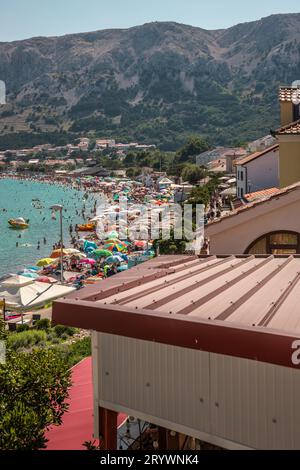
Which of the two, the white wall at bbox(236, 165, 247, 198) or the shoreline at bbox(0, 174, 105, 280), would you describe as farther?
the shoreline at bbox(0, 174, 105, 280)

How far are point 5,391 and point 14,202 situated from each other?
98.1 meters

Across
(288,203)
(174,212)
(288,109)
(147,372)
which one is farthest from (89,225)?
(147,372)

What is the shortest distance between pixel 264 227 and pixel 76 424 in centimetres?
409

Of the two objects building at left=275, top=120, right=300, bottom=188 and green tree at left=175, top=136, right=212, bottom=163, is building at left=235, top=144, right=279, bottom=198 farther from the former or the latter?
green tree at left=175, top=136, right=212, bottom=163

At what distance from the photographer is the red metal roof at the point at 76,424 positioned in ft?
20.1

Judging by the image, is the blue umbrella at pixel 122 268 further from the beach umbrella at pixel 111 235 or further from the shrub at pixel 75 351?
the shrub at pixel 75 351

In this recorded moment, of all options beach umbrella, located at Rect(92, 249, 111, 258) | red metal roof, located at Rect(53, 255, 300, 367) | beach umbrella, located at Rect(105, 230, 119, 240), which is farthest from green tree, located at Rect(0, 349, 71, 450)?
beach umbrella, located at Rect(105, 230, 119, 240)

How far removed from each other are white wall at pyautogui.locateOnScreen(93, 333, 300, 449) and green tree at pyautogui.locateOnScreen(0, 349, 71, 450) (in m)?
0.68

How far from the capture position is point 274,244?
27.9 ft

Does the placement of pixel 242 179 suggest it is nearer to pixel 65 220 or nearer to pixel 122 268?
pixel 122 268

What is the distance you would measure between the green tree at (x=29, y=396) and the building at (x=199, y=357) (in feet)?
1.92

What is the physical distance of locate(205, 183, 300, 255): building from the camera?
27.4 feet

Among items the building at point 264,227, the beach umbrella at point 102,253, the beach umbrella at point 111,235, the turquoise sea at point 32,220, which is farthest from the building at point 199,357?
the beach umbrella at point 111,235

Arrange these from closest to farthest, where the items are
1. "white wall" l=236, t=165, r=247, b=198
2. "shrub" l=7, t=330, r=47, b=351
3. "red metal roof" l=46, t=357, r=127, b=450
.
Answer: "red metal roof" l=46, t=357, r=127, b=450 → "shrub" l=7, t=330, r=47, b=351 → "white wall" l=236, t=165, r=247, b=198
